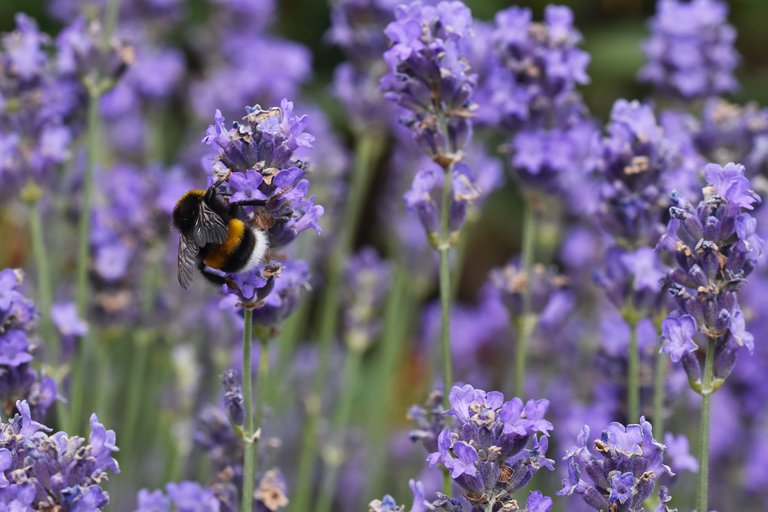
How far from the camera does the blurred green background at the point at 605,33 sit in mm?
5230

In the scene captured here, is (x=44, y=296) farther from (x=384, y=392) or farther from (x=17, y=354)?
(x=384, y=392)

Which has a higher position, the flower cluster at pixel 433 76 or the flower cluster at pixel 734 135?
the flower cluster at pixel 734 135

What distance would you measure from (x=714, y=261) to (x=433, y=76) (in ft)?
2.02

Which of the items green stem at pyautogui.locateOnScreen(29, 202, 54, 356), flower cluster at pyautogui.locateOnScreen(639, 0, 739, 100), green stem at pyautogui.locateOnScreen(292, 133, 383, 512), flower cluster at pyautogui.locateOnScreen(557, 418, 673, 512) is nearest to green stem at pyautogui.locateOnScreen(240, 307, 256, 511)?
flower cluster at pyautogui.locateOnScreen(557, 418, 673, 512)

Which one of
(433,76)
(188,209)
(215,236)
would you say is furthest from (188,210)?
(433,76)

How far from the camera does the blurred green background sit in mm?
5230

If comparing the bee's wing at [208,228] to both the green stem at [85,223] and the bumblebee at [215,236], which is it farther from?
the green stem at [85,223]

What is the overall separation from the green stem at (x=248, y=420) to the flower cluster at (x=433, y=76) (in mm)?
517

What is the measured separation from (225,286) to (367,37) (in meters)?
1.39

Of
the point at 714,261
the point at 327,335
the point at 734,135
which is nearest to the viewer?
the point at 714,261

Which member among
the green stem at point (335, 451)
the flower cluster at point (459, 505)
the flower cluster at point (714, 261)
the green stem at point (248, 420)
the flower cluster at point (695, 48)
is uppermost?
the flower cluster at point (695, 48)

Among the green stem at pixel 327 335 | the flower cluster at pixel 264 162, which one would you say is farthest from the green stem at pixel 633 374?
the green stem at pixel 327 335

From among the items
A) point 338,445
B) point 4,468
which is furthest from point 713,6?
point 4,468

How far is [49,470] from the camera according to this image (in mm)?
1716
